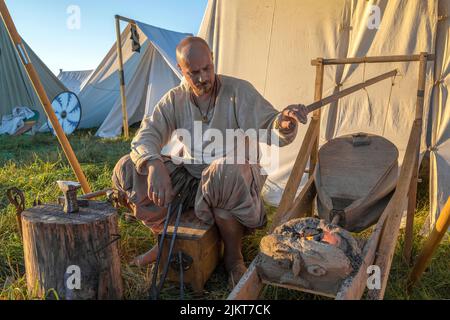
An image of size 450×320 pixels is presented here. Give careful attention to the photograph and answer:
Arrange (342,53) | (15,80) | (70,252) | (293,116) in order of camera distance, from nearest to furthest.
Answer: (70,252) < (293,116) < (342,53) < (15,80)

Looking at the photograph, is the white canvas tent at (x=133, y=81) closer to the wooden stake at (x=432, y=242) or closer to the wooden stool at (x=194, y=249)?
the wooden stool at (x=194, y=249)

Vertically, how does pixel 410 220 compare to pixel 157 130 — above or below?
below

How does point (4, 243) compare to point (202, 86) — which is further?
point (4, 243)

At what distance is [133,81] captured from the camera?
7.58 meters

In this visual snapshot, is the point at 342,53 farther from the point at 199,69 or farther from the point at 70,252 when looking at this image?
the point at 70,252

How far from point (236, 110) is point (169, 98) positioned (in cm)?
44

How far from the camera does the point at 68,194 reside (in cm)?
169

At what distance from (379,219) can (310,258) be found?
0.60m

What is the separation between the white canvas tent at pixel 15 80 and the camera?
8.40 m

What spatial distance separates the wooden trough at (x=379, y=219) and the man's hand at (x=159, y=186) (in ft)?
1.84

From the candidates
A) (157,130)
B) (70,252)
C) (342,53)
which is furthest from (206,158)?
(342,53)

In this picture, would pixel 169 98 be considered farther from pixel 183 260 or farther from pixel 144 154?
pixel 183 260
